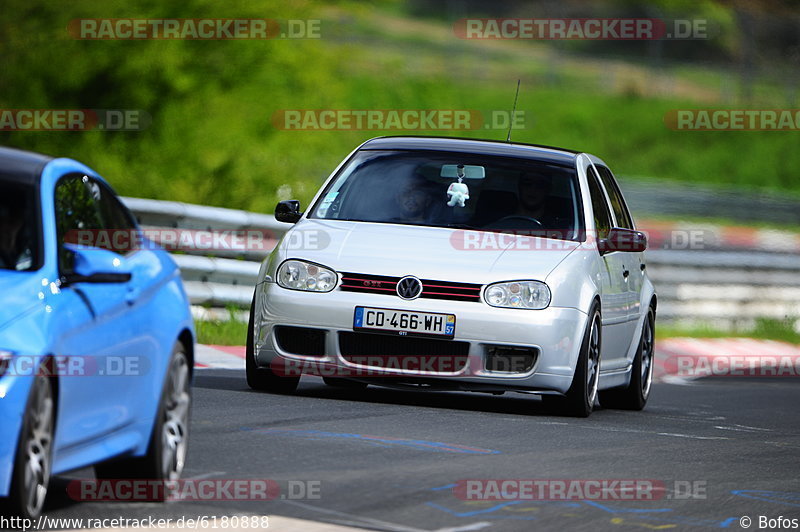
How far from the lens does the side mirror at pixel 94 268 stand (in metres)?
6.14

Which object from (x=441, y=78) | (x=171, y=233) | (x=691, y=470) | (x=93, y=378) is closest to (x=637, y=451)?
(x=691, y=470)

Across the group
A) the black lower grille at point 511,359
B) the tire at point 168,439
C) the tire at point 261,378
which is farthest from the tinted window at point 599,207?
the tire at point 168,439

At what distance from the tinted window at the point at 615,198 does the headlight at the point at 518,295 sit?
2.32 metres

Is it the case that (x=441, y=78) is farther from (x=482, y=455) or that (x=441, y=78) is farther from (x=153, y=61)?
(x=482, y=455)

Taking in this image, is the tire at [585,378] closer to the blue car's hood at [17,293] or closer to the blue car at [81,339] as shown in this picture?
the blue car at [81,339]

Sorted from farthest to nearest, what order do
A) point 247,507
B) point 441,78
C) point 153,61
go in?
point 441,78
point 153,61
point 247,507

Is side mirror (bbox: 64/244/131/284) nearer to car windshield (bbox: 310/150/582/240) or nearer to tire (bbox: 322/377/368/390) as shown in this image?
tire (bbox: 322/377/368/390)

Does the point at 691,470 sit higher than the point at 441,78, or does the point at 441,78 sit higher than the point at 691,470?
the point at 441,78

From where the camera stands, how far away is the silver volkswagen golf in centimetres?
1047

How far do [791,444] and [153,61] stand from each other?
17.8 meters

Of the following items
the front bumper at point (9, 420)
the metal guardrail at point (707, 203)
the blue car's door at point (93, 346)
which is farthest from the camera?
the metal guardrail at point (707, 203)

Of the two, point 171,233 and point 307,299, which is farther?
point 171,233

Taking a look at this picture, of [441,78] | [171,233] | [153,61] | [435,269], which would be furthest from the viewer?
[441,78]

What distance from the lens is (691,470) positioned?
887 cm
